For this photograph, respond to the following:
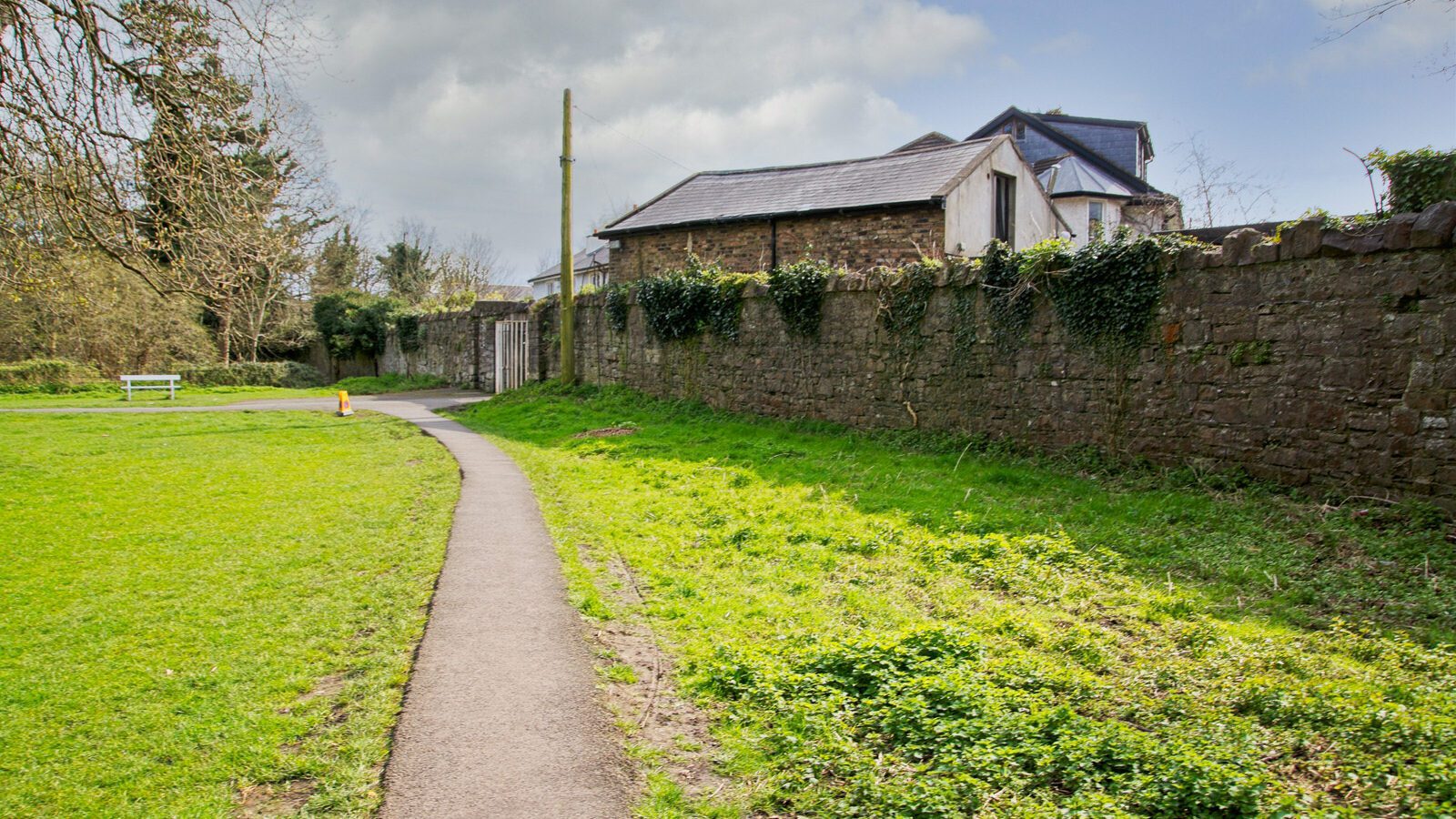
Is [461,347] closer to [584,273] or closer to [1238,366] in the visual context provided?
[584,273]

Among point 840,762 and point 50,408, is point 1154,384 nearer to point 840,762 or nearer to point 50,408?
point 840,762

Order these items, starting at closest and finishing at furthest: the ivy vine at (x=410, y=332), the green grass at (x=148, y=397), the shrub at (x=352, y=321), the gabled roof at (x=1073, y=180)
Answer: the green grass at (x=148, y=397), the ivy vine at (x=410, y=332), the gabled roof at (x=1073, y=180), the shrub at (x=352, y=321)

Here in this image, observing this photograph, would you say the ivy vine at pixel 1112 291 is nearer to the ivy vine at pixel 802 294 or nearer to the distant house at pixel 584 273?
the ivy vine at pixel 802 294

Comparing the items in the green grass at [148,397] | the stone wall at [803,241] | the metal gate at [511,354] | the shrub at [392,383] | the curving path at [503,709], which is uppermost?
the stone wall at [803,241]

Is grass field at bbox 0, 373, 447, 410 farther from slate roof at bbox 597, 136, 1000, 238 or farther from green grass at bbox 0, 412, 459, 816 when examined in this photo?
green grass at bbox 0, 412, 459, 816

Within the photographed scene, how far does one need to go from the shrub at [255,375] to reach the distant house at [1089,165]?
26.0 m

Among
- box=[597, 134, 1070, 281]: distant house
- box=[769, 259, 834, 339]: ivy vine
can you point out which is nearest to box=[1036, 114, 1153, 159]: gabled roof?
box=[597, 134, 1070, 281]: distant house

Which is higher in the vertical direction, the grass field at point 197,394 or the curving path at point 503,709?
the grass field at point 197,394

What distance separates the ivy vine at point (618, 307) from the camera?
60.8 feet

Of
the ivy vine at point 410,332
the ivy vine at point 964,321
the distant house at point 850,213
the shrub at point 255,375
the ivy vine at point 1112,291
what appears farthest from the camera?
the ivy vine at point 410,332

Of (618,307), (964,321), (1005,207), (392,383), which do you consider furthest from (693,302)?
(392,383)

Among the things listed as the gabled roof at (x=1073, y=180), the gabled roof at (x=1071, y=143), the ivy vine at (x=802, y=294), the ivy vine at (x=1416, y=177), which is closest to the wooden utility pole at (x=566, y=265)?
the ivy vine at (x=802, y=294)

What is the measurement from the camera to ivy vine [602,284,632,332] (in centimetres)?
1855

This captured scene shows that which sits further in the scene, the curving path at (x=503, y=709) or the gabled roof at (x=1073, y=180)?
the gabled roof at (x=1073, y=180)
